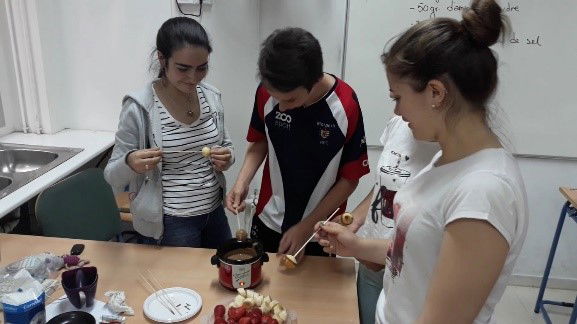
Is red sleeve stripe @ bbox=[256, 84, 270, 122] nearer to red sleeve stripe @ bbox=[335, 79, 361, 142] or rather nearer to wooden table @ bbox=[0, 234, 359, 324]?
red sleeve stripe @ bbox=[335, 79, 361, 142]

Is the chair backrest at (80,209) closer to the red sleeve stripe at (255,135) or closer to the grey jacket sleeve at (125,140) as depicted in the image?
the grey jacket sleeve at (125,140)

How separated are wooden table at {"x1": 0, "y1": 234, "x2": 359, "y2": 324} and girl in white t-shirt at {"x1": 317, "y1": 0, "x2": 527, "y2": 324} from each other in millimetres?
381

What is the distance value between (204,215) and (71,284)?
0.53m

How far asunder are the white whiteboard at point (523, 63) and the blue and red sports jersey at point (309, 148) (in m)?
1.19

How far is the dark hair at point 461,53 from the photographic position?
77 cm

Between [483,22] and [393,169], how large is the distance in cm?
54

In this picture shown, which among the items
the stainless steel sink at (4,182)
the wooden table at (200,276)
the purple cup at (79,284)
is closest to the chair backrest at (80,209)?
the wooden table at (200,276)

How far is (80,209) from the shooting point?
1.88 metres

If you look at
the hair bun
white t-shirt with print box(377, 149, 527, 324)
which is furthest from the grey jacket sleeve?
the hair bun

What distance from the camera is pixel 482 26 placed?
0.78 metres

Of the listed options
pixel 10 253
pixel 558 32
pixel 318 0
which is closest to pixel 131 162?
pixel 10 253

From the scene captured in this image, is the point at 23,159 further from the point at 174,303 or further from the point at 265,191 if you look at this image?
the point at 174,303

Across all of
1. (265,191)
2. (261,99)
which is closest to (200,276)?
(265,191)

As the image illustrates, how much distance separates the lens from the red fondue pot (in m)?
1.24
